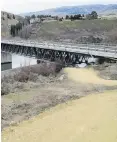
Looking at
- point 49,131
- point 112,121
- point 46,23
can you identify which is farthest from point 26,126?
point 46,23

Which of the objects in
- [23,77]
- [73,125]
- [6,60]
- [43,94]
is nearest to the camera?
[73,125]

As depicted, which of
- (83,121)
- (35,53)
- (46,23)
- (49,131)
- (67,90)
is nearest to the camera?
(49,131)

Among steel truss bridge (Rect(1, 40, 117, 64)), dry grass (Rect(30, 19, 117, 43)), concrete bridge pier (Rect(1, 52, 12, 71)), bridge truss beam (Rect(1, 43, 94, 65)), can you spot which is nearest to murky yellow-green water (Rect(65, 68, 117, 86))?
steel truss bridge (Rect(1, 40, 117, 64))

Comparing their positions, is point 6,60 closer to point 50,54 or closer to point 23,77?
point 50,54

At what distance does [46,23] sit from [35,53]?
58.1m

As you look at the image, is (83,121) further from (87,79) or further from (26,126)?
(87,79)

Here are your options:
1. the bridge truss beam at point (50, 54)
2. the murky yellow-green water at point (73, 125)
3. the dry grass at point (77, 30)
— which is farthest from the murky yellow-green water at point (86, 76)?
the dry grass at point (77, 30)

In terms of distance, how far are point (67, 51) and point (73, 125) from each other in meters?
25.3

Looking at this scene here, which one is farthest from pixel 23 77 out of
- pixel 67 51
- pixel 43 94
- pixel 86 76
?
pixel 67 51

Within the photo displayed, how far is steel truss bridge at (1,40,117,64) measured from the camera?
37.1m

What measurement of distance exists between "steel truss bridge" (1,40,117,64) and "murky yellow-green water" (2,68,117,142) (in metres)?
15.6

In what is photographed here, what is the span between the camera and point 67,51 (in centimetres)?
4191

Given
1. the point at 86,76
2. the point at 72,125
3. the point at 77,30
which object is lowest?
the point at 77,30

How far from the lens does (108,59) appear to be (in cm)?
3881
